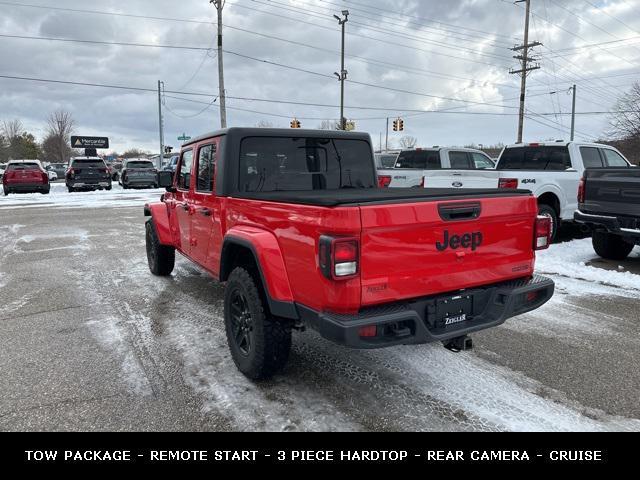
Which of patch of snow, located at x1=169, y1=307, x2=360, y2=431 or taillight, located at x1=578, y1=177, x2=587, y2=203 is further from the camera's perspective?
taillight, located at x1=578, y1=177, x2=587, y2=203

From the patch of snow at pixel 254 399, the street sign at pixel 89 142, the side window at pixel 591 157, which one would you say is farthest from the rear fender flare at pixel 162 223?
the street sign at pixel 89 142

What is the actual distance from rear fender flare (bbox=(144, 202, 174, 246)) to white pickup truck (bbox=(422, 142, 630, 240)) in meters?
5.16

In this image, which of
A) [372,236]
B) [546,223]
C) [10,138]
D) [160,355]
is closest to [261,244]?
[372,236]

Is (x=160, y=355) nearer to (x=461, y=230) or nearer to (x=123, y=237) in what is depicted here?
(x=461, y=230)

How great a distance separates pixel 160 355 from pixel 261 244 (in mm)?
1612

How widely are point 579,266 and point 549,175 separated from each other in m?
2.44

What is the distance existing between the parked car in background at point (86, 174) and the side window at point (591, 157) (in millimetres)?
22076

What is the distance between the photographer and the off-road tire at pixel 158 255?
686cm

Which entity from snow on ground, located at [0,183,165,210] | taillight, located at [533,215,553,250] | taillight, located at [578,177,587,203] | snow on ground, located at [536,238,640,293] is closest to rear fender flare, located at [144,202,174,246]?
taillight, located at [533,215,553,250]

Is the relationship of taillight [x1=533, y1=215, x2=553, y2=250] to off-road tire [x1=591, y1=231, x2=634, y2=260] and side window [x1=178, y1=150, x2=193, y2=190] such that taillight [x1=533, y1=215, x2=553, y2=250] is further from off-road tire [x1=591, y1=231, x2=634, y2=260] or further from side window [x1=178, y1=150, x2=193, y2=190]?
off-road tire [x1=591, y1=231, x2=634, y2=260]

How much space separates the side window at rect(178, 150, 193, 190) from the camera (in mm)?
5355

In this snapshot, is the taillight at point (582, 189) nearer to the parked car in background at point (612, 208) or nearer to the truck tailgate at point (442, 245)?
the parked car in background at point (612, 208)

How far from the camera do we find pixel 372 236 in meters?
2.81
